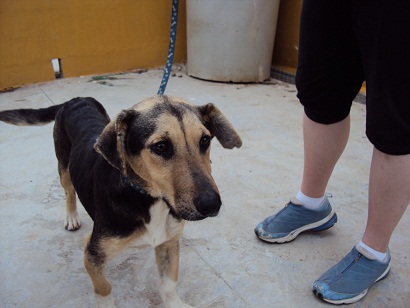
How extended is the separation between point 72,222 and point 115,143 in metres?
1.16

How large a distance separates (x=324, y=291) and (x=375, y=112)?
959mm

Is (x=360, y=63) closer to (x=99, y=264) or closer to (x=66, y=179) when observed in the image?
(x=99, y=264)

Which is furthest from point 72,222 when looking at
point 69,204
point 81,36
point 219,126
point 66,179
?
point 81,36

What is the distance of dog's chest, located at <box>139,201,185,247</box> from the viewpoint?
1992mm

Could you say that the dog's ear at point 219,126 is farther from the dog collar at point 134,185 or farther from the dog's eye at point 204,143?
the dog collar at point 134,185

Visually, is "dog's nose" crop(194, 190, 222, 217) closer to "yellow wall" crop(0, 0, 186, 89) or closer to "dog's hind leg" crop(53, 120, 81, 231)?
"dog's hind leg" crop(53, 120, 81, 231)

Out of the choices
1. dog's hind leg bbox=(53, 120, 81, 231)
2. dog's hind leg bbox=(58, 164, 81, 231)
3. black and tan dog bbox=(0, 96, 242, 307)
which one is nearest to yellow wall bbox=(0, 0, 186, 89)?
dog's hind leg bbox=(53, 120, 81, 231)

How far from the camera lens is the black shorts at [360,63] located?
1834 mm

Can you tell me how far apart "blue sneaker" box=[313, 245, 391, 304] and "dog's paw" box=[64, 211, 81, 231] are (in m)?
1.53

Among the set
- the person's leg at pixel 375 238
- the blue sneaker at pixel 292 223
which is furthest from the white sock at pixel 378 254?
the blue sneaker at pixel 292 223

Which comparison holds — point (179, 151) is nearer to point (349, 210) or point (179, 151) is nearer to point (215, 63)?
point (349, 210)

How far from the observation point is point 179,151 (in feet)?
5.87

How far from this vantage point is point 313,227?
273 centimetres

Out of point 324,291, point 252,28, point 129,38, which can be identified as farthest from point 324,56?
point 129,38
